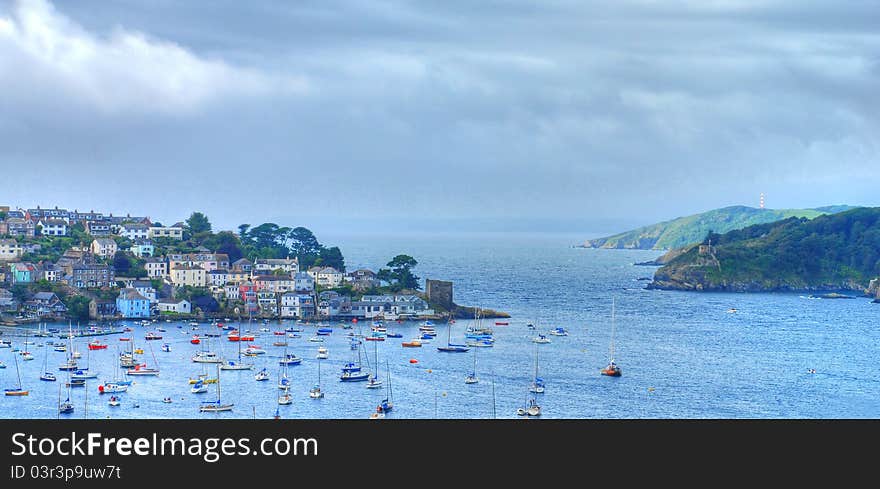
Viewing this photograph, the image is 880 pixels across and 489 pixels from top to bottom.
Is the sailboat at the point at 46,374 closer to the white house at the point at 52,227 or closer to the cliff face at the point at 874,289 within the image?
the white house at the point at 52,227

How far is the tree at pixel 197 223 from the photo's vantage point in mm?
62600

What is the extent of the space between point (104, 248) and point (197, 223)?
9.85 m

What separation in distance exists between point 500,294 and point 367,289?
12.9 m

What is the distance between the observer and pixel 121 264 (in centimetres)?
5222

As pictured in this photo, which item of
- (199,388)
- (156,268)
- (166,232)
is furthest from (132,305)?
(199,388)

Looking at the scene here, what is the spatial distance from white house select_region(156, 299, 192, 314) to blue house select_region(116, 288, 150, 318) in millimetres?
568

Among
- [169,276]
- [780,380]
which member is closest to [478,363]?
[780,380]

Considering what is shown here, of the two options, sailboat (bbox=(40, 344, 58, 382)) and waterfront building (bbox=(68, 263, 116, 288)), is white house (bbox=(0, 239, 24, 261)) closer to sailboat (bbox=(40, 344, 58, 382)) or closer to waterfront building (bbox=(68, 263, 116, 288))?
waterfront building (bbox=(68, 263, 116, 288))

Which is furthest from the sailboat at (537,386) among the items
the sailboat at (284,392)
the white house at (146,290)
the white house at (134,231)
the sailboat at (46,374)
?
the white house at (134,231)

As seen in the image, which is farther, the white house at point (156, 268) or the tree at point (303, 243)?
the tree at point (303, 243)

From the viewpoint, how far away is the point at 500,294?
60.5 meters

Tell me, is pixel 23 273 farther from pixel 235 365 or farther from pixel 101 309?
pixel 235 365

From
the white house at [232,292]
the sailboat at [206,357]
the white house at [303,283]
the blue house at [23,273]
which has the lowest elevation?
the sailboat at [206,357]

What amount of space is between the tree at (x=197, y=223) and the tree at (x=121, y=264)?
9.20 m
